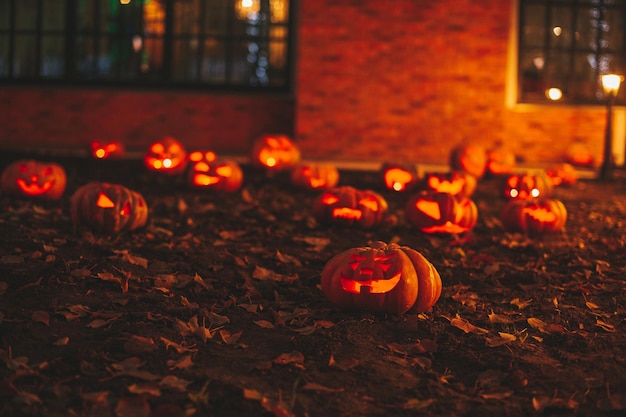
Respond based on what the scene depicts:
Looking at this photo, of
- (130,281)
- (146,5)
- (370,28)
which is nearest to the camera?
(130,281)

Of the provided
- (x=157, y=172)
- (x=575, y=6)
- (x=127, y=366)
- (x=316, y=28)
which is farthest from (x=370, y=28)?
(x=127, y=366)

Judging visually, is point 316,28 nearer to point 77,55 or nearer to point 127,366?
point 77,55

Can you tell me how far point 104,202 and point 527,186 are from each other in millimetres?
3748

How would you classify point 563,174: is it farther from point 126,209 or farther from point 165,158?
point 126,209

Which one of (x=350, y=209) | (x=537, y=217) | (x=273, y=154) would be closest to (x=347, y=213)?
(x=350, y=209)

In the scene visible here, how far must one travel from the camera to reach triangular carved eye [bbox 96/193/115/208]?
5.48 metres

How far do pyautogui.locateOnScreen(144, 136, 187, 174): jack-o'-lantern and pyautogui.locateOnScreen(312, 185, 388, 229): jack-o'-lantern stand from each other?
8.78ft

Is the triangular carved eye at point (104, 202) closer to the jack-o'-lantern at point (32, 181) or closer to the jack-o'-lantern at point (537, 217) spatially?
the jack-o'-lantern at point (32, 181)

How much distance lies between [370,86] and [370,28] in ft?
2.30

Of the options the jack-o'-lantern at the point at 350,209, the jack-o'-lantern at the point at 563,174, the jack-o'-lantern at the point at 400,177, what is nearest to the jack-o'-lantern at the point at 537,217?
the jack-o'-lantern at the point at 350,209

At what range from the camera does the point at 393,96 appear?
36.0 feet

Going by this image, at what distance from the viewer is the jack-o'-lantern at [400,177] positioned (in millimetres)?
7895

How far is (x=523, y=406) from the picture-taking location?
9.61ft

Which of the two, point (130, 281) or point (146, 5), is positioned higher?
point (146, 5)
